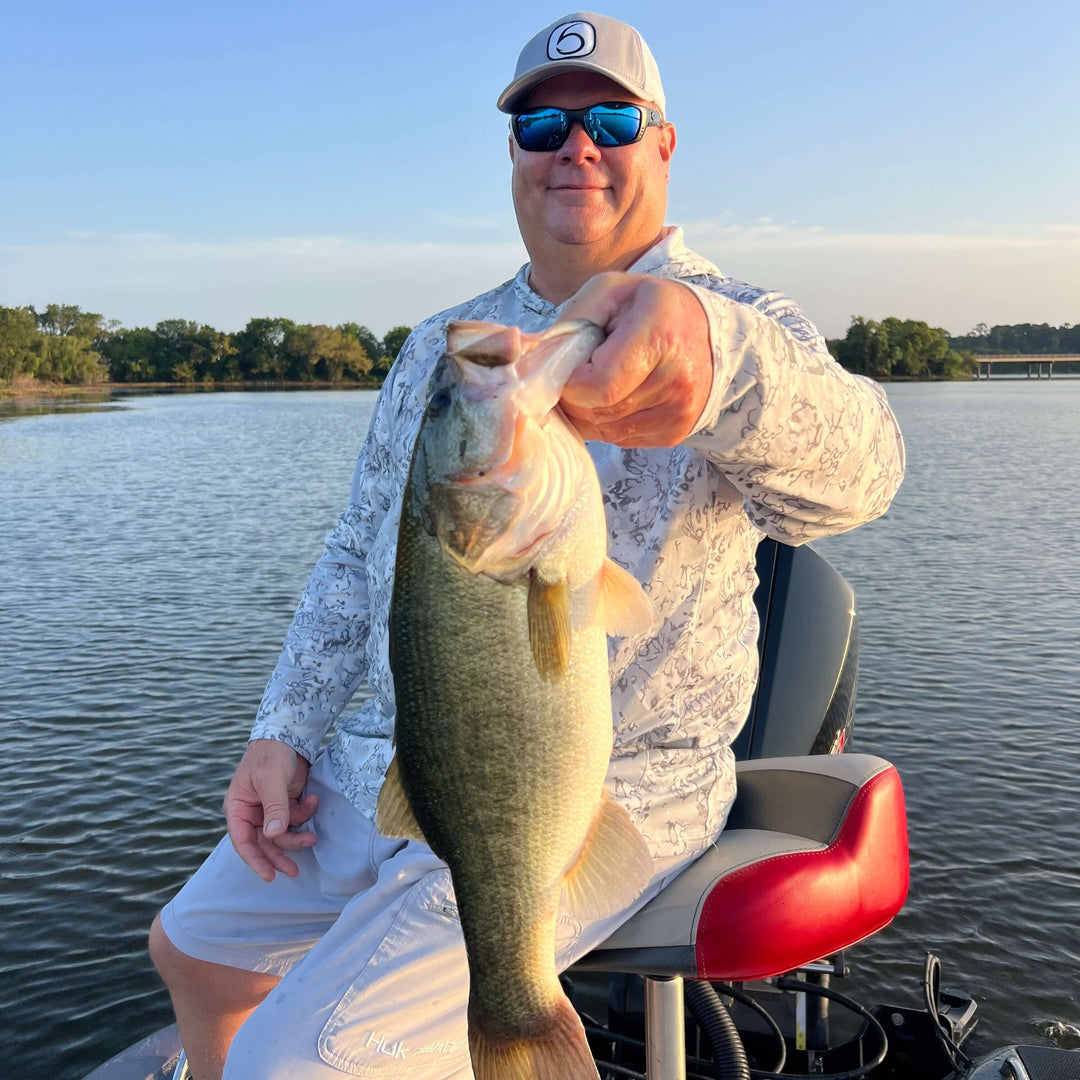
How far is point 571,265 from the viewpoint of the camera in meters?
2.91

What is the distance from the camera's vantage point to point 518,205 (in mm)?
3023

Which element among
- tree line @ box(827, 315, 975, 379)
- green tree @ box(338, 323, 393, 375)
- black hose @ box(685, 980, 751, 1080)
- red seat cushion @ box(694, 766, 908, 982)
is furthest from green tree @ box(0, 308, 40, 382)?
red seat cushion @ box(694, 766, 908, 982)

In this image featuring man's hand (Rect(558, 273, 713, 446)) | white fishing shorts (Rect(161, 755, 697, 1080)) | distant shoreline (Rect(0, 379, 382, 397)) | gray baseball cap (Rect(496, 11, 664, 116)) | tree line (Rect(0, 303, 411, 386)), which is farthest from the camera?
tree line (Rect(0, 303, 411, 386))

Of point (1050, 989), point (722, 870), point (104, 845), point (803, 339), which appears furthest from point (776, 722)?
point (104, 845)

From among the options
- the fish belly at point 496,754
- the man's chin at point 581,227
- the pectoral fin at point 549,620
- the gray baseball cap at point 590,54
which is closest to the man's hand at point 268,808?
the fish belly at point 496,754

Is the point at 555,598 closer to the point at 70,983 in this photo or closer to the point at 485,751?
the point at 485,751

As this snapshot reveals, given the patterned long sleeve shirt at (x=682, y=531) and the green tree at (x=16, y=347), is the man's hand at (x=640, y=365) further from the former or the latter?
the green tree at (x=16, y=347)

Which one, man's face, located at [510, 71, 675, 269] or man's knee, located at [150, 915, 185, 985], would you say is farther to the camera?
man's knee, located at [150, 915, 185, 985]

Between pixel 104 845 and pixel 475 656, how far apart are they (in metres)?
7.06

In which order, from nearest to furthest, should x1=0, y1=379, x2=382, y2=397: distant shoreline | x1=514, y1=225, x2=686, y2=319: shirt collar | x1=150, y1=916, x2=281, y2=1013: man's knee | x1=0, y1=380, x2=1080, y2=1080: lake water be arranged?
x1=514, y1=225, x2=686, y2=319: shirt collar → x1=150, y1=916, x2=281, y2=1013: man's knee → x1=0, y1=380, x2=1080, y2=1080: lake water → x1=0, y1=379, x2=382, y2=397: distant shoreline

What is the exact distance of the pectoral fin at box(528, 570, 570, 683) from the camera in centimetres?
169

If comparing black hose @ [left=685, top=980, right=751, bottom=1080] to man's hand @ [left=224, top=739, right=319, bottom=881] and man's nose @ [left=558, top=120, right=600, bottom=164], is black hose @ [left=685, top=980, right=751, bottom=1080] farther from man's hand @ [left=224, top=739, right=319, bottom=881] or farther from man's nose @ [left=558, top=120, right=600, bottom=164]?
man's nose @ [left=558, top=120, right=600, bottom=164]

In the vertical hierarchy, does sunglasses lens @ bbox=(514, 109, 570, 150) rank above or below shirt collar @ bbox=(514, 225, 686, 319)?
above

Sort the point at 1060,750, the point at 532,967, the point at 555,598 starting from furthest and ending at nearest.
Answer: the point at 1060,750, the point at 532,967, the point at 555,598
